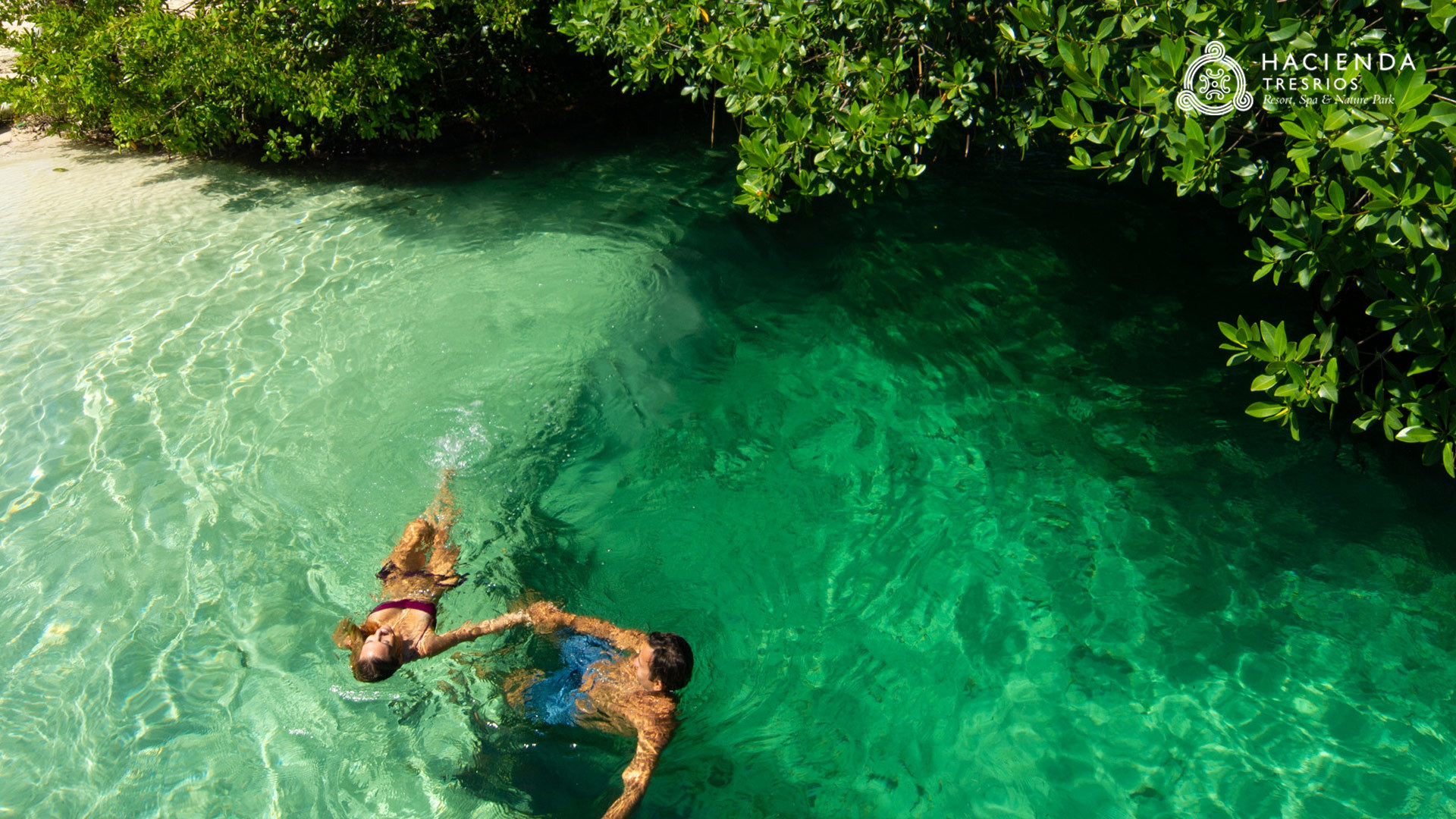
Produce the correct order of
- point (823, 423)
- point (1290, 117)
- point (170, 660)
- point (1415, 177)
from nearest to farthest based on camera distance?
point (1415, 177)
point (1290, 117)
point (170, 660)
point (823, 423)

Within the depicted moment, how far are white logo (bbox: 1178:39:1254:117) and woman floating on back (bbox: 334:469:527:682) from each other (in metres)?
4.97

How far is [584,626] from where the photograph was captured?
4871 millimetres

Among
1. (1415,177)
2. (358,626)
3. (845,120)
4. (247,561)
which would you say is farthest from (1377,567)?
(247,561)

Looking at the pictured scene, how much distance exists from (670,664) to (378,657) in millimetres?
1563

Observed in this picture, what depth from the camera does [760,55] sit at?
649 centimetres

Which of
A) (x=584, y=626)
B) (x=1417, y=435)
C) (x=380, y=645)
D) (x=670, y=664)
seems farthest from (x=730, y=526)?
(x=1417, y=435)

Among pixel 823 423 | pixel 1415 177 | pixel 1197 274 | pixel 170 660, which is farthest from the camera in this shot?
pixel 1197 274

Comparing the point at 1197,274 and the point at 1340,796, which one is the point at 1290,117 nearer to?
the point at 1340,796

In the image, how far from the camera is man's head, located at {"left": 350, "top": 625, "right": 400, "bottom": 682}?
436 cm

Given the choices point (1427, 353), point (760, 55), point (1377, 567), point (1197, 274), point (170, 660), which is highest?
point (760, 55)

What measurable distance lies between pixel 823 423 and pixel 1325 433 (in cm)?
387

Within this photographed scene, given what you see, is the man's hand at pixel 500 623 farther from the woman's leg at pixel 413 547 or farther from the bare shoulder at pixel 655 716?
the bare shoulder at pixel 655 716

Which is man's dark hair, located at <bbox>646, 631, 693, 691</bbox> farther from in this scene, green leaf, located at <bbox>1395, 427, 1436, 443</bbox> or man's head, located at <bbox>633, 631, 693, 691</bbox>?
green leaf, located at <bbox>1395, 427, 1436, 443</bbox>

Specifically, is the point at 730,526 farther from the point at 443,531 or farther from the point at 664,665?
the point at 443,531
